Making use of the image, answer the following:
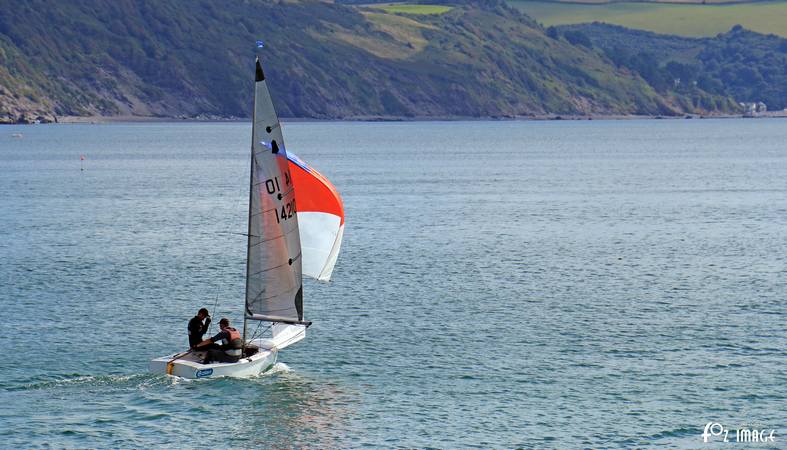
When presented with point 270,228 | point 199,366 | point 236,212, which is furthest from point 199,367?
point 236,212

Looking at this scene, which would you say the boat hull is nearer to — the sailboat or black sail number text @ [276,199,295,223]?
the sailboat

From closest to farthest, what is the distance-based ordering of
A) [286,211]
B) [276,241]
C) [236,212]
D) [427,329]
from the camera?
[286,211] → [276,241] → [427,329] → [236,212]

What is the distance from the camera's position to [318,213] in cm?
4391

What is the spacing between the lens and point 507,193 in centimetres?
13050

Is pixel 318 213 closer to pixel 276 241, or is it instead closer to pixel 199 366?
pixel 276 241

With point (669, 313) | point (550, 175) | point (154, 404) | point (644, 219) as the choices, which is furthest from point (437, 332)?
point (550, 175)

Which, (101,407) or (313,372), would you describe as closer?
(101,407)

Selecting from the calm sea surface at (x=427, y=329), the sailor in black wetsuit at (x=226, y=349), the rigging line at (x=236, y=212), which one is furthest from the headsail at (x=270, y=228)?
the rigging line at (x=236, y=212)

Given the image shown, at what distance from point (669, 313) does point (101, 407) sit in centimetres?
2870

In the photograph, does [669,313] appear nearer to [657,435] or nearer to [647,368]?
[647,368]

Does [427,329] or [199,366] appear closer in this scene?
[199,366]

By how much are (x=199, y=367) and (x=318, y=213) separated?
6.92 meters

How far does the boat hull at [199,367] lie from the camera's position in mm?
42906

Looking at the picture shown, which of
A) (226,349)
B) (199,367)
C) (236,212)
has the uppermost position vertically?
(226,349)
